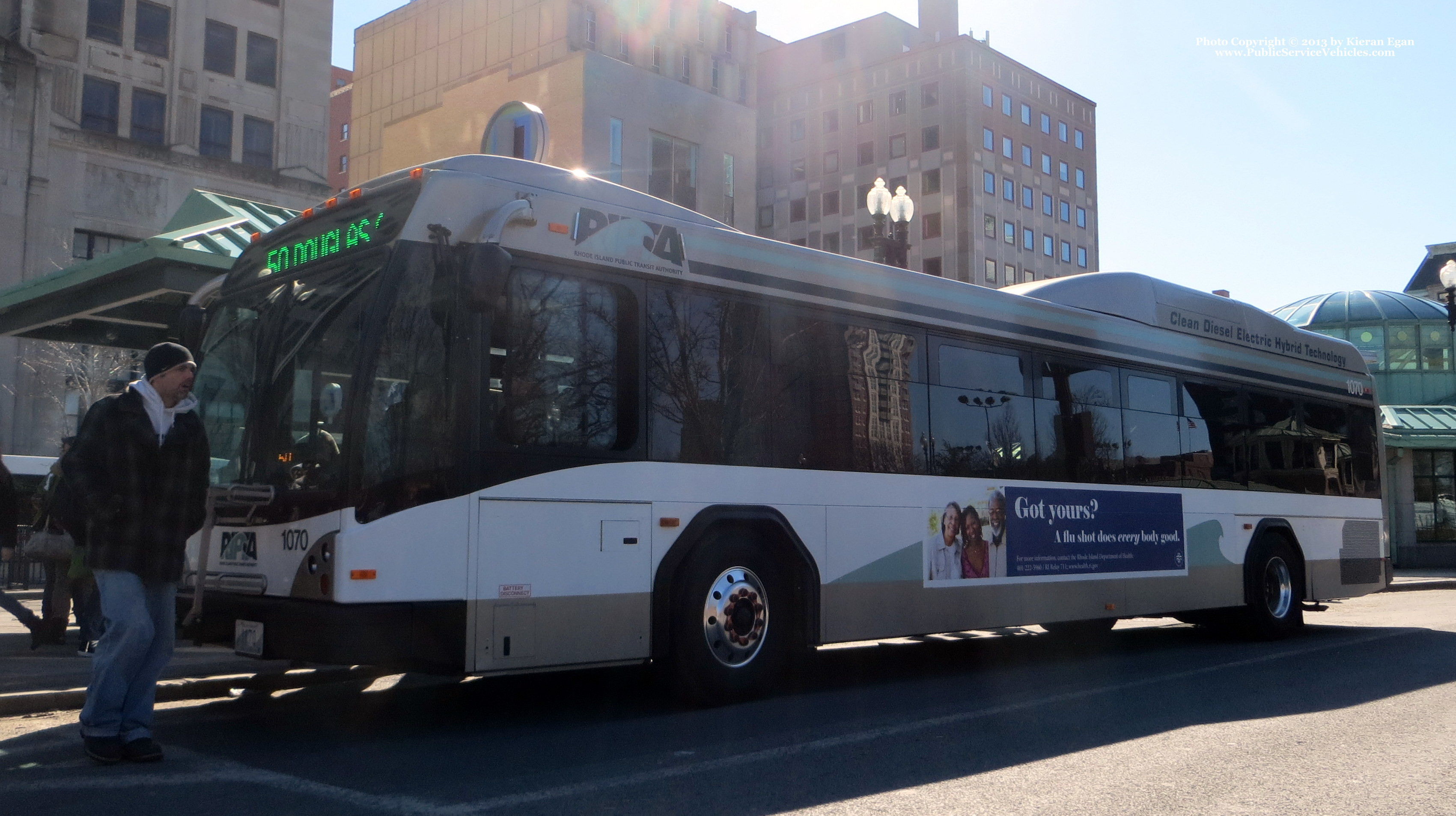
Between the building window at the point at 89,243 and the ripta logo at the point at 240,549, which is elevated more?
the building window at the point at 89,243

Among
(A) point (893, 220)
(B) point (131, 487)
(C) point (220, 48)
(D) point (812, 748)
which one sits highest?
(C) point (220, 48)

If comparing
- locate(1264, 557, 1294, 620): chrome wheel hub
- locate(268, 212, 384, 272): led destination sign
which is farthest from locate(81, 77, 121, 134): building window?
locate(1264, 557, 1294, 620): chrome wheel hub

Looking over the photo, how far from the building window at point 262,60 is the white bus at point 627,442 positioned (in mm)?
36653

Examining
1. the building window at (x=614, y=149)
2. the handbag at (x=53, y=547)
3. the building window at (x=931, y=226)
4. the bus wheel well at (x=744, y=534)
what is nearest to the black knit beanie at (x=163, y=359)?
the bus wheel well at (x=744, y=534)

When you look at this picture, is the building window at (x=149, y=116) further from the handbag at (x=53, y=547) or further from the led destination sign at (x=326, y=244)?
the led destination sign at (x=326, y=244)

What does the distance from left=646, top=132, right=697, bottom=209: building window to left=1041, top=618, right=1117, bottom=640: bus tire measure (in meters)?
29.5

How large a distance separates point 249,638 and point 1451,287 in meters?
22.0

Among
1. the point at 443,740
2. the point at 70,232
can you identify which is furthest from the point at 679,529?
the point at 70,232

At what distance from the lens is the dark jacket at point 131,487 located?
18.4ft

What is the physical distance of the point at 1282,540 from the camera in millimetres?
13094

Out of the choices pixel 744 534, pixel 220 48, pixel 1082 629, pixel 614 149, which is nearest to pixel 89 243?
pixel 220 48

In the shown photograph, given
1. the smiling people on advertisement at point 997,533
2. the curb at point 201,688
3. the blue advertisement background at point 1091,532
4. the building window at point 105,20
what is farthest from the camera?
the building window at point 105,20

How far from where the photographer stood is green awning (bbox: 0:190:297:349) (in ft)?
37.7

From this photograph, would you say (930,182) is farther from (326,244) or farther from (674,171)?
(326,244)
